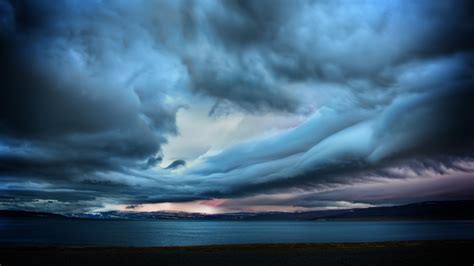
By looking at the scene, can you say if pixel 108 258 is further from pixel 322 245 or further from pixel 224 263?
pixel 322 245

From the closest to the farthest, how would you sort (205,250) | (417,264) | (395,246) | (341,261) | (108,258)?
(417,264), (341,261), (108,258), (205,250), (395,246)

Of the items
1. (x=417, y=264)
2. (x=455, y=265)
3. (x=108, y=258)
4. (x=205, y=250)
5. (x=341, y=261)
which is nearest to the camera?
(x=455, y=265)

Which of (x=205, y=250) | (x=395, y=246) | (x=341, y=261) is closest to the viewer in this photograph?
(x=341, y=261)

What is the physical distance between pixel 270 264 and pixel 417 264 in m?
17.7

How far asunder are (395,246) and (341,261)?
29.6 m

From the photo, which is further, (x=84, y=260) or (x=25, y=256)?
(x=25, y=256)

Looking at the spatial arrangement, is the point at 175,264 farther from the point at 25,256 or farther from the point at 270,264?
the point at 25,256

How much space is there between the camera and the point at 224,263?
146 ft

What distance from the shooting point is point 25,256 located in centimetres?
5238

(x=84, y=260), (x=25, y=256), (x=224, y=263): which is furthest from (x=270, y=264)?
(x=25, y=256)

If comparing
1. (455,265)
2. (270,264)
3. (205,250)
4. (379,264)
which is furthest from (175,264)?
(455,265)

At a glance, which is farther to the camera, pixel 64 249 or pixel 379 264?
pixel 64 249

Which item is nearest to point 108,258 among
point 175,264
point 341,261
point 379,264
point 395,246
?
point 175,264

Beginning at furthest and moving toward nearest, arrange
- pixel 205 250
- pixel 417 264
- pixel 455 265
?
pixel 205 250, pixel 417 264, pixel 455 265
